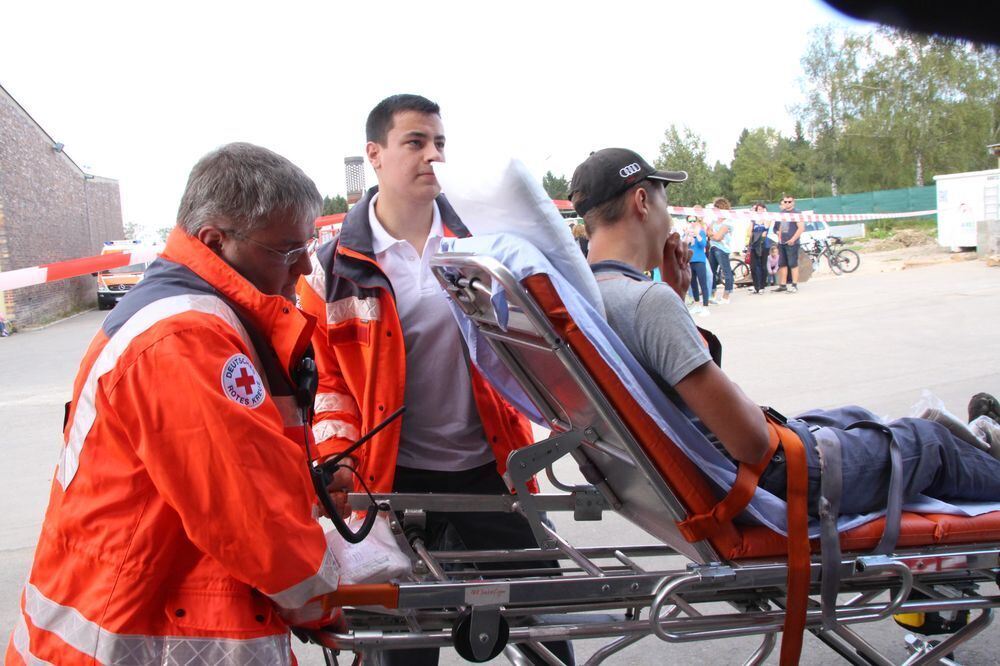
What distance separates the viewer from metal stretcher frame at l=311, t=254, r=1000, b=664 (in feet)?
6.40

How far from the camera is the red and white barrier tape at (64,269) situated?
7285 millimetres

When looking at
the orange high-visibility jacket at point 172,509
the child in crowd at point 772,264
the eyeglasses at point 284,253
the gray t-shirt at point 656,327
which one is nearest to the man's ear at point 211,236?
the eyeglasses at point 284,253

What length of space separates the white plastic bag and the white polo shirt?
56cm

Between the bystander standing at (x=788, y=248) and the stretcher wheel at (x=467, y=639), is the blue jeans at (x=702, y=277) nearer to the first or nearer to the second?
the bystander standing at (x=788, y=248)

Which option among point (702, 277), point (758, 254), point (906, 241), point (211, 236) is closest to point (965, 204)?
point (906, 241)

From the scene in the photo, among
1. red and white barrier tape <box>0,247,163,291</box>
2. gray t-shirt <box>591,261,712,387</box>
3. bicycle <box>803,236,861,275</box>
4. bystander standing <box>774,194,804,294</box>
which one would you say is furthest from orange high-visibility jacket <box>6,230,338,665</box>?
bicycle <box>803,236,861,275</box>

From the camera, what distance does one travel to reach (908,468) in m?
2.36

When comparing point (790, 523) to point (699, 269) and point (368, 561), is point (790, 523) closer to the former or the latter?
point (368, 561)

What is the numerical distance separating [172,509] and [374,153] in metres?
1.82

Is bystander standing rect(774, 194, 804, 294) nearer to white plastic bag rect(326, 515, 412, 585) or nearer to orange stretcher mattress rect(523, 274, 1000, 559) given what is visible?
orange stretcher mattress rect(523, 274, 1000, 559)

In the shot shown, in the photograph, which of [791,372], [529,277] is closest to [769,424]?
[529,277]

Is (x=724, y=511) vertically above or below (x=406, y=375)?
below

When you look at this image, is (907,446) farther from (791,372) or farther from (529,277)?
(791,372)

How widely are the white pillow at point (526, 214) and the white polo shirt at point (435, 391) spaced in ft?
1.98
